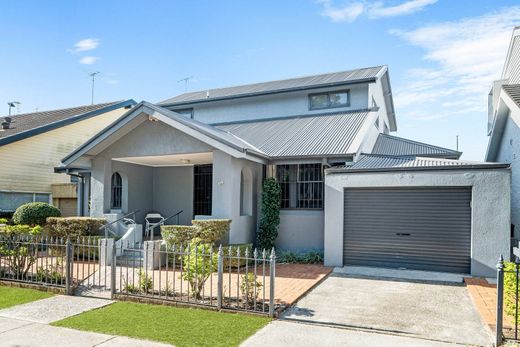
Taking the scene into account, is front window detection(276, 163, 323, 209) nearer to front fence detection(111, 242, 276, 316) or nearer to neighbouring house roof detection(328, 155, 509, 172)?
neighbouring house roof detection(328, 155, 509, 172)

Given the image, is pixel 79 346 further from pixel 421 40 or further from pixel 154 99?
pixel 154 99

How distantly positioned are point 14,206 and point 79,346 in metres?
16.7

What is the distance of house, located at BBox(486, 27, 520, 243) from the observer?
12789 millimetres

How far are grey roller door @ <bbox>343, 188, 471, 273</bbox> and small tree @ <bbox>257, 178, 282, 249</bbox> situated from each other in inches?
107

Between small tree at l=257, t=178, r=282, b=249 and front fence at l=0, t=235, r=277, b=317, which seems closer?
front fence at l=0, t=235, r=277, b=317

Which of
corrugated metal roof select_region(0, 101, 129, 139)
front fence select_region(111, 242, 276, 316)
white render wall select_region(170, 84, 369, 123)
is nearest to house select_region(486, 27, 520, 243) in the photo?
white render wall select_region(170, 84, 369, 123)

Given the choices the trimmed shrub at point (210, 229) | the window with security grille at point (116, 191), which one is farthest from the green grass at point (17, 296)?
the window with security grille at point (116, 191)

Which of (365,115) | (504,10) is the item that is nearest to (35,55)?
(365,115)

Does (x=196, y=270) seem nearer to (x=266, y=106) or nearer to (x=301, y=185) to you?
(x=301, y=185)

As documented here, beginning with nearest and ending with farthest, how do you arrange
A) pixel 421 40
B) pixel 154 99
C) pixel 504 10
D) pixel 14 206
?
pixel 504 10 → pixel 421 40 → pixel 14 206 → pixel 154 99

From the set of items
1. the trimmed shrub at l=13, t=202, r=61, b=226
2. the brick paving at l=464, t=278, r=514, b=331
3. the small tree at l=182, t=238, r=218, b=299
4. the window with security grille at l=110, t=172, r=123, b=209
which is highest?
the window with security grille at l=110, t=172, r=123, b=209

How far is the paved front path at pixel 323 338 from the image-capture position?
599 cm

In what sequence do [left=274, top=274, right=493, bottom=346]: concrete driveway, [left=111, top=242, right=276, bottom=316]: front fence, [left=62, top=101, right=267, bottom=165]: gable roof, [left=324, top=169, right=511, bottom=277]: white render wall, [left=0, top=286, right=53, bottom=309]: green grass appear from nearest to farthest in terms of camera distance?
[left=274, top=274, right=493, bottom=346]: concrete driveway → [left=111, top=242, right=276, bottom=316]: front fence → [left=0, top=286, right=53, bottom=309]: green grass → [left=324, top=169, right=511, bottom=277]: white render wall → [left=62, top=101, right=267, bottom=165]: gable roof

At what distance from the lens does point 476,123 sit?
2247 cm
